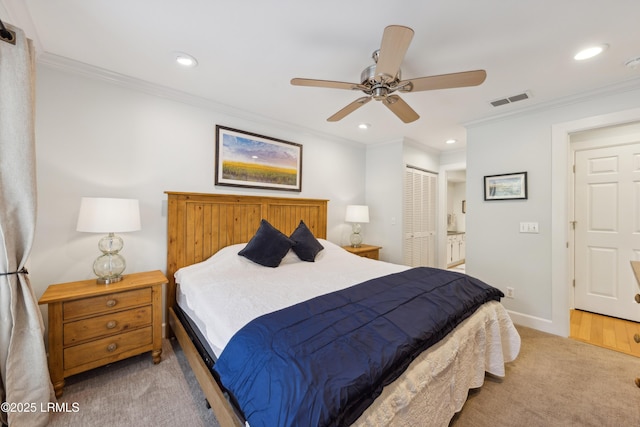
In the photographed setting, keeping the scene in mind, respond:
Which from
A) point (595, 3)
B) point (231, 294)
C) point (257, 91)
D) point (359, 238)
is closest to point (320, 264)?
point (231, 294)

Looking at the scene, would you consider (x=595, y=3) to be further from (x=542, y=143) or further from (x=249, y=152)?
(x=249, y=152)

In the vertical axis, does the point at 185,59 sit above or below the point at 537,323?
above

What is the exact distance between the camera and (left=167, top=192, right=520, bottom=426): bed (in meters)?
1.24

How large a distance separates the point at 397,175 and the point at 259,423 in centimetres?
378

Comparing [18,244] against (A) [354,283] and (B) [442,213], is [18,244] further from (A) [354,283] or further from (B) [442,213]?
(B) [442,213]

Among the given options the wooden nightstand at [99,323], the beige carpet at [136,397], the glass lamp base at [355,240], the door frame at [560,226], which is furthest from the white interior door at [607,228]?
the wooden nightstand at [99,323]

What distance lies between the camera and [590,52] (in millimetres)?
1893

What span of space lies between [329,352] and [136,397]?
1.61m

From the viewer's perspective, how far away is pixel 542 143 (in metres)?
2.80

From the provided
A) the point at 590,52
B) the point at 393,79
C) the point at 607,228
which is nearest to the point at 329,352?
the point at 393,79

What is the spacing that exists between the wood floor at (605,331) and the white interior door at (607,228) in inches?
5.5

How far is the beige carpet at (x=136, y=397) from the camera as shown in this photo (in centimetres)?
158

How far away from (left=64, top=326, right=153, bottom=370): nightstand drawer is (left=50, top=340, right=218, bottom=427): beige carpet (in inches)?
7.2

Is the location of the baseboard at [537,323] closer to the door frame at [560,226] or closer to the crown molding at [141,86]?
the door frame at [560,226]
